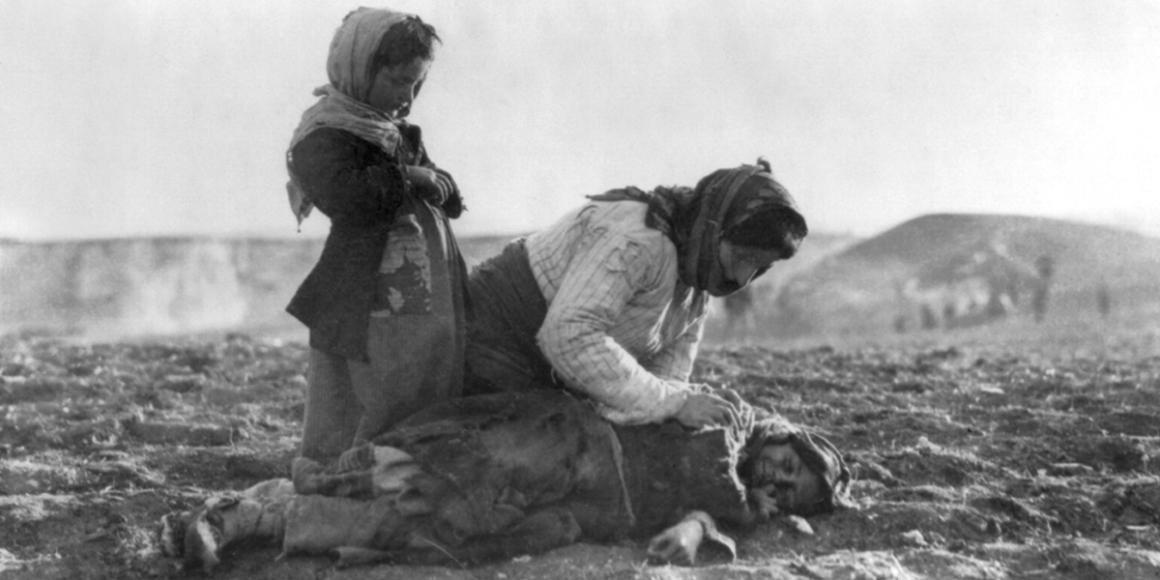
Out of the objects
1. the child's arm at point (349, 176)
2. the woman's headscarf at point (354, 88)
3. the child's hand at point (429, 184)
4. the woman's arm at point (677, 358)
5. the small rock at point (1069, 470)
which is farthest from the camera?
the small rock at point (1069, 470)

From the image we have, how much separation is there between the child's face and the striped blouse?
0.68m

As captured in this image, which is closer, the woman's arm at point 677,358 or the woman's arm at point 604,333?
the woman's arm at point 604,333

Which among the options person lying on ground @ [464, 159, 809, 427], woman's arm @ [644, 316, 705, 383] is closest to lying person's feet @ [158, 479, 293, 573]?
person lying on ground @ [464, 159, 809, 427]

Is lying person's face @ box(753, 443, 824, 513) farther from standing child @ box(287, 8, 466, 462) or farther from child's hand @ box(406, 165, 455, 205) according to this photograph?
child's hand @ box(406, 165, 455, 205)

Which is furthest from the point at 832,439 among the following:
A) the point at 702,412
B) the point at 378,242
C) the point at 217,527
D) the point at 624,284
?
the point at 217,527

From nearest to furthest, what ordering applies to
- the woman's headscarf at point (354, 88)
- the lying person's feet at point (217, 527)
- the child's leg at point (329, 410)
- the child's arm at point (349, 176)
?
1. the lying person's feet at point (217, 527)
2. the child's arm at point (349, 176)
3. the woman's headscarf at point (354, 88)
4. the child's leg at point (329, 410)

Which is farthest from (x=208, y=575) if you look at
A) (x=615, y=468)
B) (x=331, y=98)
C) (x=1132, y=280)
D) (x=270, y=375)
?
(x=1132, y=280)

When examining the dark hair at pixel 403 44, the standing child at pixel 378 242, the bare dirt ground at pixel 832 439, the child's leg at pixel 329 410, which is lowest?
the bare dirt ground at pixel 832 439

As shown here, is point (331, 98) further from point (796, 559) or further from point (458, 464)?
point (796, 559)

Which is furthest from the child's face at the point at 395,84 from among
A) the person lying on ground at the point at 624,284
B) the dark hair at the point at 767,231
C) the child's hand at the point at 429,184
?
the dark hair at the point at 767,231

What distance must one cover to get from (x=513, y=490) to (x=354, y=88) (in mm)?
1434

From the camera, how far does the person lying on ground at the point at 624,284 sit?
3.95 meters

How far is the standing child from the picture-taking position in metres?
3.96

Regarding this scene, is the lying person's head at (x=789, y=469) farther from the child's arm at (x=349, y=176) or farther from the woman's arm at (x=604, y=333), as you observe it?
the child's arm at (x=349, y=176)
